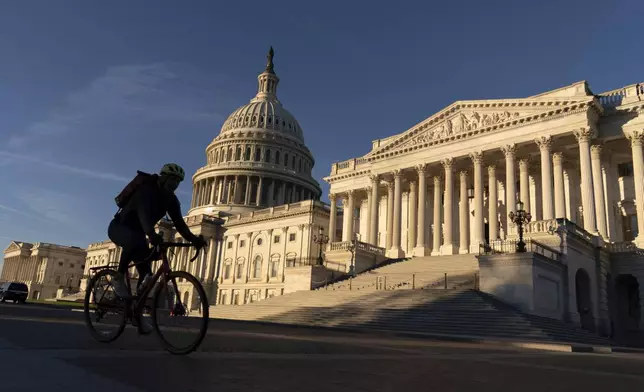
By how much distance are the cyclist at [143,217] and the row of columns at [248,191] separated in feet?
324

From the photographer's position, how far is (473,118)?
45906 millimetres

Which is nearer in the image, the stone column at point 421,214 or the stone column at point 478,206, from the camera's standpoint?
the stone column at point 478,206

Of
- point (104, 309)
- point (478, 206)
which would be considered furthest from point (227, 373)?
point (478, 206)

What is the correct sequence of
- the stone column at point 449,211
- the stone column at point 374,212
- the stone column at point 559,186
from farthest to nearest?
the stone column at point 374,212 < the stone column at point 449,211 < the stone column at point 559,186

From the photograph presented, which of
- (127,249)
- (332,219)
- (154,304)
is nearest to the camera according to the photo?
(154,304)

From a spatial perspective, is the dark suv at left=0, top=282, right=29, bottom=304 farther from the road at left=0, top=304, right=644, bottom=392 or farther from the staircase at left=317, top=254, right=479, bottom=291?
the road at left=0, top=304, right=644, bottom=392

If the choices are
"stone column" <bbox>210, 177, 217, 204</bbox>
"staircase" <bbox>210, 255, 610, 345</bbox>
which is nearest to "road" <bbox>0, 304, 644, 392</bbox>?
"staircase" <bbox>210, 255, 610, 345</bbox>

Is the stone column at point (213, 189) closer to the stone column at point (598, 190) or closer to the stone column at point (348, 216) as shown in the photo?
the stone column at point (348, 216)

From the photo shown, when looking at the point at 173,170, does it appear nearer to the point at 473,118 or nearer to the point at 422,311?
the point at 422,311

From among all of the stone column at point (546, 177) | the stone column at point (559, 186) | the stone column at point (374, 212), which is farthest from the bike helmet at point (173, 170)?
the stone column at point (374, 212)

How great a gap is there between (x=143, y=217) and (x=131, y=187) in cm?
56

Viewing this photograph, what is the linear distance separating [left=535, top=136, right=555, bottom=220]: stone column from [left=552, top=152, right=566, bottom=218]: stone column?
717 millimetres

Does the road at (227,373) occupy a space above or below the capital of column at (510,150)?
below

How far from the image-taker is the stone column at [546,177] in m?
38.1
